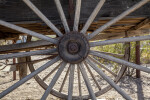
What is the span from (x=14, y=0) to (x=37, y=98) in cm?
253

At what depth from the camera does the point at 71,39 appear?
191cm

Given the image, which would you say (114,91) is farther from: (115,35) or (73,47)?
(73,47)

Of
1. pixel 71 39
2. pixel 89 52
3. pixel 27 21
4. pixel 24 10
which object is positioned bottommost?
pixel 89 52

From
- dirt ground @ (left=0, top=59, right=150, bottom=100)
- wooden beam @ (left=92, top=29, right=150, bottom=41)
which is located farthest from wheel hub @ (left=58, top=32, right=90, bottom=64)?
dirt ground @ (left=0, top=59, right=150, bottom=100)


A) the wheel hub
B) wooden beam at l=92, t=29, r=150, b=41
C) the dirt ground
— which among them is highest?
wooden beam at l=92, t=29, r=150, b=41

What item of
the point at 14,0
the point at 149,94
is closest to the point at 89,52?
the point at 14,0

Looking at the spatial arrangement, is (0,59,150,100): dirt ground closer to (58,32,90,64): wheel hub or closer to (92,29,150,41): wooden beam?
(92,29,150,41): wooden beam

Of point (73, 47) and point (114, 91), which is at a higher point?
point (73, 47)

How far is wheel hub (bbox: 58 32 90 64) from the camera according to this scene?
6.26ft

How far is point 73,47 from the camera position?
1914 millimetres

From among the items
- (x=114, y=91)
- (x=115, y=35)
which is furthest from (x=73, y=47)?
(x=114, y=91)

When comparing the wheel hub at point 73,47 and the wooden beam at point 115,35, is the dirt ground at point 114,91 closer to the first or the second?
the wooden beam at point 115,35

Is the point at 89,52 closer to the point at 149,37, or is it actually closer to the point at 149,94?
the point at 149,37

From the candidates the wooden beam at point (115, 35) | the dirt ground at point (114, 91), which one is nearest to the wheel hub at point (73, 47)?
the wooden beam at point (115, 35)
